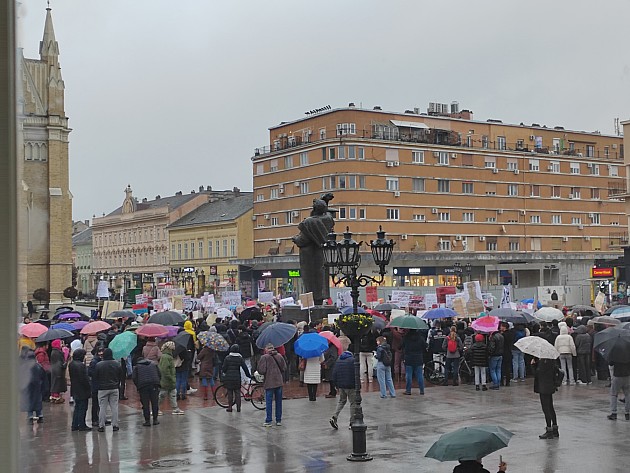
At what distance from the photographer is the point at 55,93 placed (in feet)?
215

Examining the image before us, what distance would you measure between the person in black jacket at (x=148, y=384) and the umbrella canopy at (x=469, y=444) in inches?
308

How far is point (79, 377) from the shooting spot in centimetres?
1383

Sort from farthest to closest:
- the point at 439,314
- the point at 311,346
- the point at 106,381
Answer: the point at 439,314 → the point at 311,346 → the point at 106,381

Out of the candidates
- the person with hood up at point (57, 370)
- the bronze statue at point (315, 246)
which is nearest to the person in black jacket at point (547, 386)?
the person with hood up at point (57, 370)

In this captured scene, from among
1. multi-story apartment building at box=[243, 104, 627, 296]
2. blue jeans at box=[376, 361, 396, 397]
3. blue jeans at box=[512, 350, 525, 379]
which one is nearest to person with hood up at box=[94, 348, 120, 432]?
blue jeans at box=[376, 361, 396, 397]

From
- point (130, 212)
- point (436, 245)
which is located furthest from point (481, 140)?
point (130, 212)

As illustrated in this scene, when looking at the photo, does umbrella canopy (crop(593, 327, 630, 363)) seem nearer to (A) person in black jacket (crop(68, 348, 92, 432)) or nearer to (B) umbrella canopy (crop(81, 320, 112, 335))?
(A) person in black jacket (crop(68, 348, 92, 432))

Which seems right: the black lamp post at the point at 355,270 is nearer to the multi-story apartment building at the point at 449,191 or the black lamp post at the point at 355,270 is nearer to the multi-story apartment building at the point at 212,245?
the multi-story apartment building at the point at 449,191

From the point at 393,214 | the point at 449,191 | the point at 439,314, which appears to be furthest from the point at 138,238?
the point at 439,314

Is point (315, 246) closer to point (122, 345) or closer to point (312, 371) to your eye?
point (312, 371)

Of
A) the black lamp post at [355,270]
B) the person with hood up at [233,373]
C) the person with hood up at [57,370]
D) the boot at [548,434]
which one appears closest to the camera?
the black lamp post at [355,270]

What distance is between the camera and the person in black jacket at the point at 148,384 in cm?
1396

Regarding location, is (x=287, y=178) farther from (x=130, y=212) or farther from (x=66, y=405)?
(x=66, y=405)

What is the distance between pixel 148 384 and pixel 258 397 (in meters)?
2.70
